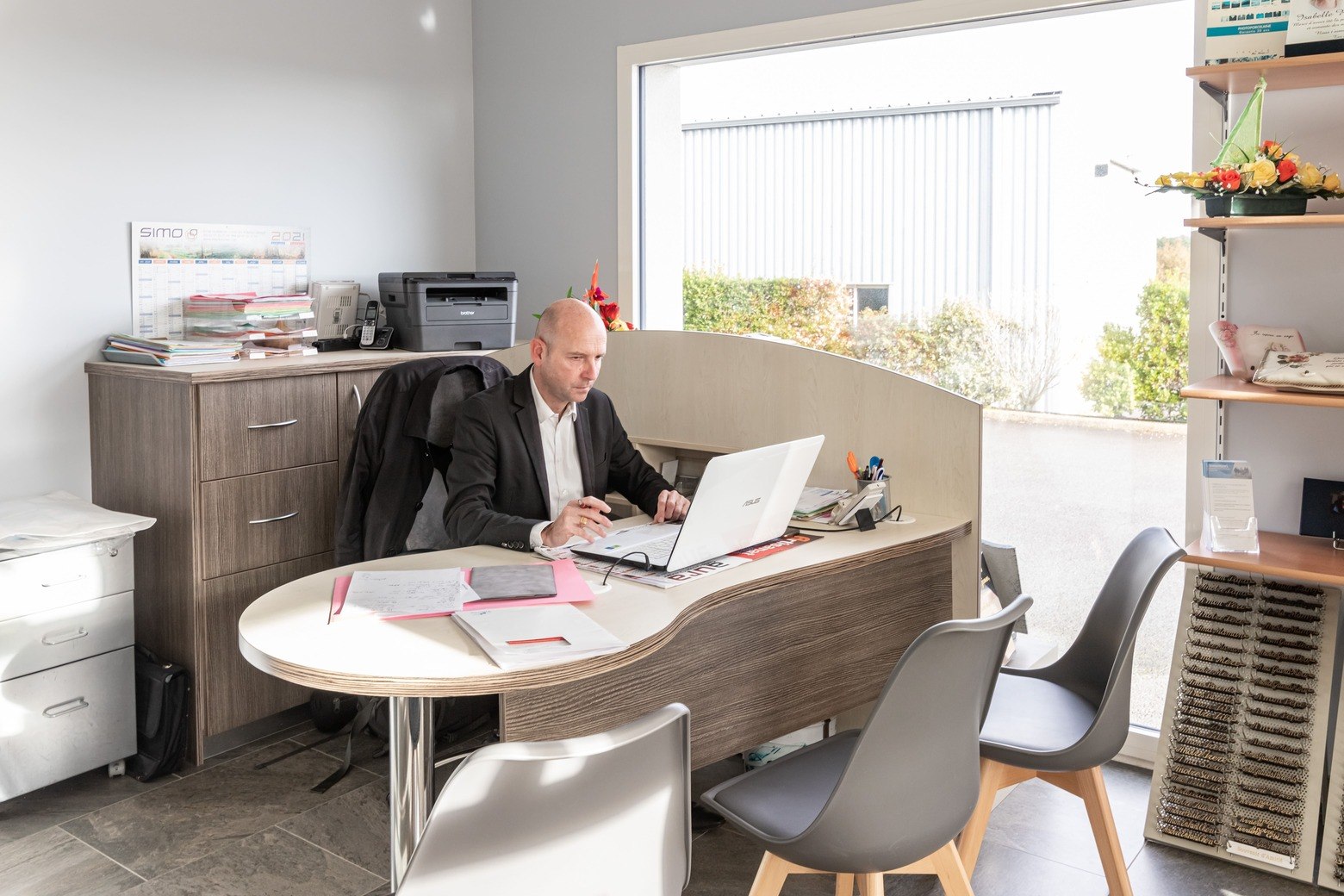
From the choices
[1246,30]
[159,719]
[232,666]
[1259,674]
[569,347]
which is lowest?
[159,719]

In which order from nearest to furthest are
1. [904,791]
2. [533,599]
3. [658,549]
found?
[904,791]
[533,599]
[658,549]

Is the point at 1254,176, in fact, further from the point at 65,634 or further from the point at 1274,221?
the point at 65,634

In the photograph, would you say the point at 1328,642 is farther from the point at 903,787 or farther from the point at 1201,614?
the point at 903,787

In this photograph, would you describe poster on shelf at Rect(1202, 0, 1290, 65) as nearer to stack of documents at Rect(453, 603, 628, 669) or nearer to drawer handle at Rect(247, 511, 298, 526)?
stack of documents at Rect(453, 603, 628, 669)

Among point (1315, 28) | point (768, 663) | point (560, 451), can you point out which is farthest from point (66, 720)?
point (1315, 28)

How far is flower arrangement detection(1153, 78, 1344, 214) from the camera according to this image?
251cm

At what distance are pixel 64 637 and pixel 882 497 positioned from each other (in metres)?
2.13

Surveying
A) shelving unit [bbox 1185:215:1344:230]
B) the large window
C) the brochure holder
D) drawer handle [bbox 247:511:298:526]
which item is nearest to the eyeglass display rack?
the brochure holder

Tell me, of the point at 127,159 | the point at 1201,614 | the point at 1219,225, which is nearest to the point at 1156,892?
the point at 1201,614

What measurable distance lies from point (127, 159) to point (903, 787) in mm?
2890

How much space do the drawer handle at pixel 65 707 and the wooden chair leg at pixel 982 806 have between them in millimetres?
2258

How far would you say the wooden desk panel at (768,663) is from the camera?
6.89ft

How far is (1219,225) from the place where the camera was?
261 centimetres

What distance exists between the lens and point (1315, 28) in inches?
99.5
